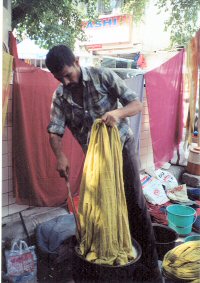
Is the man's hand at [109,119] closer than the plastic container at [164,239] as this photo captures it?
Yes

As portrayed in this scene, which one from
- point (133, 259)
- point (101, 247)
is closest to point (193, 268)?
point (133, 259)

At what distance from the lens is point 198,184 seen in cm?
541

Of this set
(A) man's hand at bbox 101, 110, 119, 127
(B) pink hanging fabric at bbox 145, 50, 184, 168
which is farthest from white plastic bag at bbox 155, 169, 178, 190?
(A) man's hand at bbox 101, 110, 119, 127

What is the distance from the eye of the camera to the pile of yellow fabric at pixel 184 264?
2.25m

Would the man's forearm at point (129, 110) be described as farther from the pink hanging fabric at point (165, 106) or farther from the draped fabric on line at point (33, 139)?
the pink hanging fabric at point (165, 106)

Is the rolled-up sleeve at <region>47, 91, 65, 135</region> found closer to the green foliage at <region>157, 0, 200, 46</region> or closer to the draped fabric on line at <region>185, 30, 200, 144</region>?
the green foliage at <region>157, 0, 200, 46</region>

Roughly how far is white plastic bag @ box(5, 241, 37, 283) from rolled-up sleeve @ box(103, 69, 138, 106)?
1686mm

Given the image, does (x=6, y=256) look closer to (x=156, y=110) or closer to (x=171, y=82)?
(x=156, y=110)

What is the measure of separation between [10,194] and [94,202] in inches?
58.7

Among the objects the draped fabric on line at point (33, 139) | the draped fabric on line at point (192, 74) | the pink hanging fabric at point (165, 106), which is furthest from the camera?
the draped fabric on line at point (192, 74)

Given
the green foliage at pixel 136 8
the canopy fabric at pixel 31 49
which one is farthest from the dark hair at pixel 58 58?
the green foliage at pixel 136 8

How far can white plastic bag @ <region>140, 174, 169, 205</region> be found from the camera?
4648 mm

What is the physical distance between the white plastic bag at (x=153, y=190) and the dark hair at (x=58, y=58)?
9.69 ft

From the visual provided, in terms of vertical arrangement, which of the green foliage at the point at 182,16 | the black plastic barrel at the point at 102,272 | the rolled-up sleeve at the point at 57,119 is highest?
the green foliage at the point at 182,16
